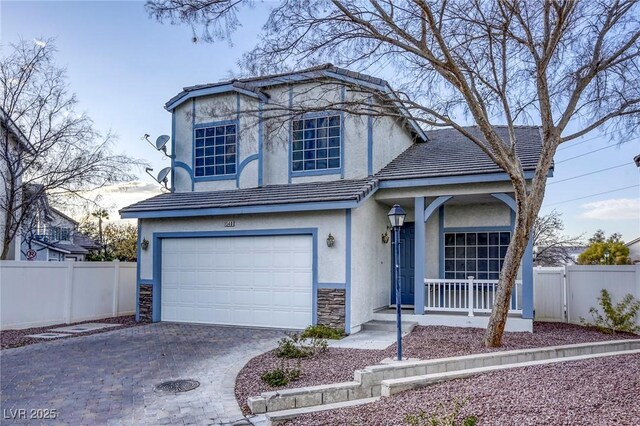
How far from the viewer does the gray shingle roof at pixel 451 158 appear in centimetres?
1034

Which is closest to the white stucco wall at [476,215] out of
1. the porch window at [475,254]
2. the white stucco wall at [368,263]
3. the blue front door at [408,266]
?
the porch window at [475,254]

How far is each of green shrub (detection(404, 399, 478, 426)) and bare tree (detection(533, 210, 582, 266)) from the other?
19.9 m

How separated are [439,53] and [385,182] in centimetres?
331

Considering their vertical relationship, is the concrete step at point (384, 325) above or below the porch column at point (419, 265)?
below

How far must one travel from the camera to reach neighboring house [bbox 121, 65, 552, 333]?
1029 centimetres

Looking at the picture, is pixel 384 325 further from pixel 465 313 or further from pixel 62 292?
pixel 62 292

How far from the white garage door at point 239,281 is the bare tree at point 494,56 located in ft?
13.8

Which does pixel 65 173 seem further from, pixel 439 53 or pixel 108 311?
pixel 439 53

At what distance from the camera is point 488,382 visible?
5.31m

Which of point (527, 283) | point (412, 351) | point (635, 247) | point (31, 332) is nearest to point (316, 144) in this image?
point (527, 283)

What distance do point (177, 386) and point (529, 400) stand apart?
14.0 ft

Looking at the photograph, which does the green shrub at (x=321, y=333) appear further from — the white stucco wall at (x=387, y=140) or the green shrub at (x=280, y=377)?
the white stucco wall at (x=387, y=140)

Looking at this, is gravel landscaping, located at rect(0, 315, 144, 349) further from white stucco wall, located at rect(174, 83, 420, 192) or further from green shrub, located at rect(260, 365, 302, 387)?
green shrub, located at rect(260, 365, 302, 387)

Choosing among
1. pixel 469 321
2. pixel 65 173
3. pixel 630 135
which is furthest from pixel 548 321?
pixel 65 173
